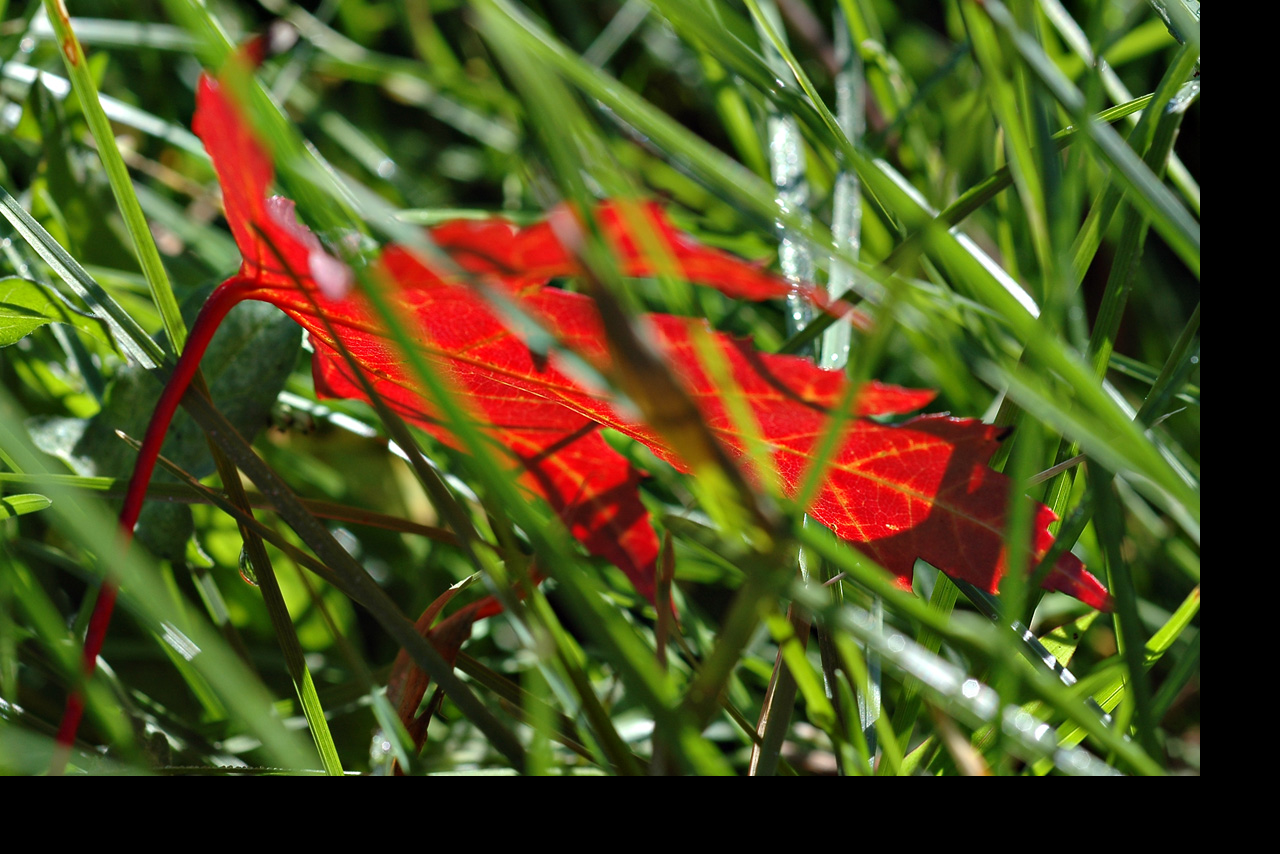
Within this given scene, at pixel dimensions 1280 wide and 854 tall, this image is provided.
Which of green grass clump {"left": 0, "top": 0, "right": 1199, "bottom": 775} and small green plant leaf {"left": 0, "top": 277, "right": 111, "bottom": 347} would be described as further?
small green plant leaf {"left": 0, "top": 277, "right": 111, "bottom": 347}

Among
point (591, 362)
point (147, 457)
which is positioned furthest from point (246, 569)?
point (591, 362)

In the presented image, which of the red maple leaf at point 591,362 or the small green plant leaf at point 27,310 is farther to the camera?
the small green plant leaf at point 27,310

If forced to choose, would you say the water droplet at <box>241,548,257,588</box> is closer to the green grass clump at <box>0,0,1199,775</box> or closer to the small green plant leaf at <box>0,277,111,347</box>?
the green grass clump at <box>0,0,1199,775</box>

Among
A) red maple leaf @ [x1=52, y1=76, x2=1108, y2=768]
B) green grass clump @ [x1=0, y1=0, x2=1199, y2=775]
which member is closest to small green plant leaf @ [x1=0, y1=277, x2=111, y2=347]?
A: green grass clump @ [x1=0, y1=0, x2=1199, y2=775]

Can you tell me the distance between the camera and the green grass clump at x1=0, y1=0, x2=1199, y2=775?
216 mm

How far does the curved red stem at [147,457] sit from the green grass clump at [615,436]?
0.05 ft

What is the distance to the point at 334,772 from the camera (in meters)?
0.27

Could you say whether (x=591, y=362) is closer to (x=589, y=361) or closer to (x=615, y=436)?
(x=589, y=361)

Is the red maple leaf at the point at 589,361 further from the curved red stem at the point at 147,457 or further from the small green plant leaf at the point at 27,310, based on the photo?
the small green plant leaf at the point at 27,310

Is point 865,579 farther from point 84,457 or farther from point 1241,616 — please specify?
point 84,457

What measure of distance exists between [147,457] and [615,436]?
0.86ft

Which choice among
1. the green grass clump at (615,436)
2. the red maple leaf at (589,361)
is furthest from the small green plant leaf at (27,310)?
the red maple leaf at (589,361)

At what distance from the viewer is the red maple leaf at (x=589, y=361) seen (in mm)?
200
